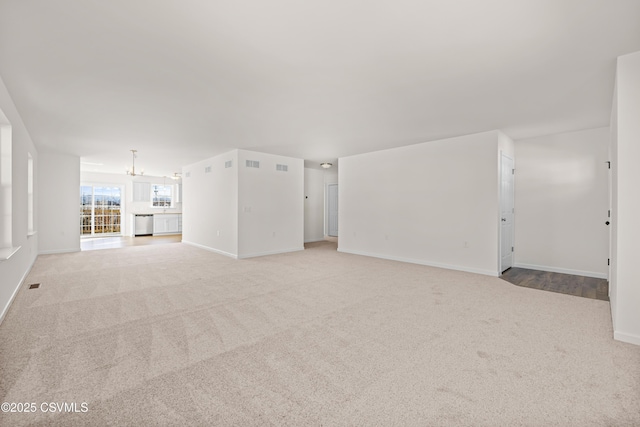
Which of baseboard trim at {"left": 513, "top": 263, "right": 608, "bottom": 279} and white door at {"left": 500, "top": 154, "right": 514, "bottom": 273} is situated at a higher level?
white door at {"left": 500, "top": 154, "right": 514, "bottom": 273}

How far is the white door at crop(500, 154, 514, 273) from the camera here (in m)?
5.13

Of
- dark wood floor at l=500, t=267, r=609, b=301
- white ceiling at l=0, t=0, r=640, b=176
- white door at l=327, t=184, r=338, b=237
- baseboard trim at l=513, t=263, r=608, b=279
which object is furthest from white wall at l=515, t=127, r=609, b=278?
white door at l=327, t=184, r=338, b=237

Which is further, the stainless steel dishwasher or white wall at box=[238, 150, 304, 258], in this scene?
the stainless steel dishwasher

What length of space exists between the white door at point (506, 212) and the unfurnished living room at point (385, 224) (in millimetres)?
82

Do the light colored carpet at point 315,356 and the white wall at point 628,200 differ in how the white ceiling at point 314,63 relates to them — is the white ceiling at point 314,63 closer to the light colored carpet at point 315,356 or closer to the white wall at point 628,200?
the white wall at point 628,200

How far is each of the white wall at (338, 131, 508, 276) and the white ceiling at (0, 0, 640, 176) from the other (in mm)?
807

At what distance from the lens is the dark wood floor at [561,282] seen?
13.3 feet

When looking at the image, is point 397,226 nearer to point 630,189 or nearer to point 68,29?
point 630,189

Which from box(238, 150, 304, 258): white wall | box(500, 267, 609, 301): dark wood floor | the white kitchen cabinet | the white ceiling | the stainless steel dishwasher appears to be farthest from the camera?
the white kitchen cabinet

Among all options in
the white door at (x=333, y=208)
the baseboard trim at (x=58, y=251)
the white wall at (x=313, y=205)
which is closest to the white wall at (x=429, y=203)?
the white wall at (x=313, y=205)

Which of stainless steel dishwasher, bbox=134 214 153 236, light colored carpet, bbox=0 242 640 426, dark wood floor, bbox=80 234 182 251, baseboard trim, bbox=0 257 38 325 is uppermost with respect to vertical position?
stainless steel dishwasher, bbox=134 214 153 236

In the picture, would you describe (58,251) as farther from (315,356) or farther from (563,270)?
(563,270)

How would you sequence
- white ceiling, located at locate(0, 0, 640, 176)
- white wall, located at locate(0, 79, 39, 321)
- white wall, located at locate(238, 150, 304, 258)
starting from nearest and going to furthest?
white ceiling, located at locate(0, 0, 640, 176), white wall, located at locate(0, 79, 39, 321), white wall, located at locate(238, 150, 304, 258)

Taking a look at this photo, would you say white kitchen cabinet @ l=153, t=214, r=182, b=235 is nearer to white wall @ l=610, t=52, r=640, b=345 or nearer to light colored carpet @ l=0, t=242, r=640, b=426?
light colored carpet @ l=0, t=242, r=640, b=426
